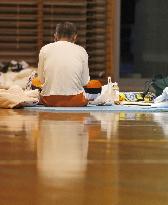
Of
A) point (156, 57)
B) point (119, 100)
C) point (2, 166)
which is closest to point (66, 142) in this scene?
point (2, 166)

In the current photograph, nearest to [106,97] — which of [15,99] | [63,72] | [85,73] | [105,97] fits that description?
[105,97]

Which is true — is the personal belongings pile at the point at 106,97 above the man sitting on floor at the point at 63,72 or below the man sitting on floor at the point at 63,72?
below

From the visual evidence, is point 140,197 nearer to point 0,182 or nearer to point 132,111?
point 0,182

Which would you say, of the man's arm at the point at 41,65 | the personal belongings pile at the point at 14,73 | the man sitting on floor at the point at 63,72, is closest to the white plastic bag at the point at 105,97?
the man sitting on floor at the point at 63,72

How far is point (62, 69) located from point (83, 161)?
2719mm

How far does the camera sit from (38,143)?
9.85ft

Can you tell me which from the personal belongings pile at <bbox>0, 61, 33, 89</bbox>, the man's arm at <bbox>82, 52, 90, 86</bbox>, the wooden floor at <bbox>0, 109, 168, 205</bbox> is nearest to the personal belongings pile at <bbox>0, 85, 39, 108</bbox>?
the man's arm at <bbox>82, 52, 90, 86</bbox>

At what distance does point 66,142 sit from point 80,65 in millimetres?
2231

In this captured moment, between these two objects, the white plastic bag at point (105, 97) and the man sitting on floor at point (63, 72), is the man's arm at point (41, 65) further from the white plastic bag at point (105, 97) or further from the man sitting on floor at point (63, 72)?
the white plastic bag at point (105, 97)

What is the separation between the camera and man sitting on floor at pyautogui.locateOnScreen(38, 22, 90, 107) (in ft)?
16.9

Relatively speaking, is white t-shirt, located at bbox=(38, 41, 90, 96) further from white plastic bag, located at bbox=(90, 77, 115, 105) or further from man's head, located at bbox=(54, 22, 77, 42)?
white plastic bag, located at bbox=(90, 77, 115, 105)

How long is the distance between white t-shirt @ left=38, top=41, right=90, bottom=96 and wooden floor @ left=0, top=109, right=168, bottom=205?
97 cm

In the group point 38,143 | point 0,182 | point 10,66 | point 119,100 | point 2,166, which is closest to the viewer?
point 0,182

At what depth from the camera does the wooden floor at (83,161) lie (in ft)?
6.10
